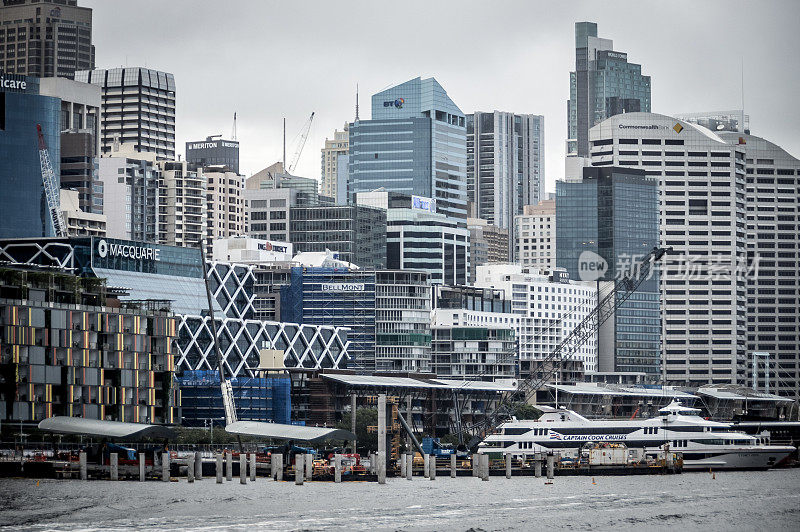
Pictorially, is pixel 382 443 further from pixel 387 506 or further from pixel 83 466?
pixel 387 506

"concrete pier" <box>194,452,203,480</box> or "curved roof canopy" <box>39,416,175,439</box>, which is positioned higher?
"curved roof canopy" <box>39,416,175,439</box>

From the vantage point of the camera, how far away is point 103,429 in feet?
595

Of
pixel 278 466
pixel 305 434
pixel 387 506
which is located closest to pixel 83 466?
pixel 278 466

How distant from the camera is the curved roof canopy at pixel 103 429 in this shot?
178750 millimetres

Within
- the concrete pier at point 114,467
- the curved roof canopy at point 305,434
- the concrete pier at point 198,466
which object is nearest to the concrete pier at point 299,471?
the concrete pier at point 198,466

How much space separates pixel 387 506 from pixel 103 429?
4532 centimetres

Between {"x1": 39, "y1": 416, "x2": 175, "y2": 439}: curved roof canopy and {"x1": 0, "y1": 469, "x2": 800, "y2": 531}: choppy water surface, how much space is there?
20.4 ft

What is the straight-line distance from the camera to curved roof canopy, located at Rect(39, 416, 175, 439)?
17875 centimetres

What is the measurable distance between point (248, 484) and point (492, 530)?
4886 centimetres

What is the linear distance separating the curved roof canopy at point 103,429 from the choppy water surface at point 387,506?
20.4 ft

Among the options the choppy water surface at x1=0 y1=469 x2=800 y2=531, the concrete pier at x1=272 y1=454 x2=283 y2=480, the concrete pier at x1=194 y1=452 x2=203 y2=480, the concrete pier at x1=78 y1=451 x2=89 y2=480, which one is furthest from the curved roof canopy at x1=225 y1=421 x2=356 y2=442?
the concrete pier at x1=78 y1=451 x2=89 y2=480

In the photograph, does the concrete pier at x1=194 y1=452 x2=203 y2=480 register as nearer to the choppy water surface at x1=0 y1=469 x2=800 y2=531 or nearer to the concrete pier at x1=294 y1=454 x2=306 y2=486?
the choppy water surface at x1=0 y1=469 x2=800 y2=531

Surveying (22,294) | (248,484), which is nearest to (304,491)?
(248,484)

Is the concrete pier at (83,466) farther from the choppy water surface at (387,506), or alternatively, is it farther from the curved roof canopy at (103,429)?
the curved roof canopy at (103,429)
